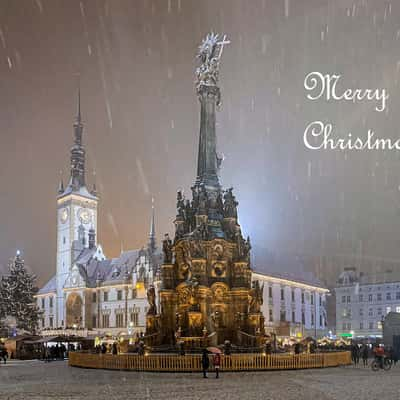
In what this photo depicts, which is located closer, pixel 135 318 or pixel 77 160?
pixel 135 318

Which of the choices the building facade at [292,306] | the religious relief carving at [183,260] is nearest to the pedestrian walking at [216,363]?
the religious relief carving at [183,260]

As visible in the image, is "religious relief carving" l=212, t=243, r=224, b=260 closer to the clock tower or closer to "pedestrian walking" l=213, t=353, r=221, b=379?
"pedestrian walking" l=213, t=353, r=221, b=379

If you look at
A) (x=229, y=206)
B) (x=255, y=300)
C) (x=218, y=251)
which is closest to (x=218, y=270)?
(x=218, y=251)

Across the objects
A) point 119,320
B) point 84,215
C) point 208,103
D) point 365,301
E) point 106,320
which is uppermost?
point 84,215

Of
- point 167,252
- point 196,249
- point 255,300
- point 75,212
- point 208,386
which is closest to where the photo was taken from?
point 208,386

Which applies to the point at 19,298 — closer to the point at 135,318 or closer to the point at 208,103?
the point at 135,318

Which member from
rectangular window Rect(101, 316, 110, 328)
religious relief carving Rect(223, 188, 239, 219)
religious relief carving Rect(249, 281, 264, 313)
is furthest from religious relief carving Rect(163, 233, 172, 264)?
rectangular window Rect(101, 316, 110, 328)

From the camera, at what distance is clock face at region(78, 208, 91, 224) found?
12000 centimetres

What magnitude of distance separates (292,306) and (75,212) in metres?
50.9

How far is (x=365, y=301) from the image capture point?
97.7m

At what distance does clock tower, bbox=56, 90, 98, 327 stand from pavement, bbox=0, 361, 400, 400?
90946mm

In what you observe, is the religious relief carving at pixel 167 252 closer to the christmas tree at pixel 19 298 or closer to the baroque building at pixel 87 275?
the christmas tree at pixel 19 298

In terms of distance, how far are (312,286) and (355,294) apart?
34.9ft

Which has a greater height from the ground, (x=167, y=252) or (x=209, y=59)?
(x=209, y=59)
